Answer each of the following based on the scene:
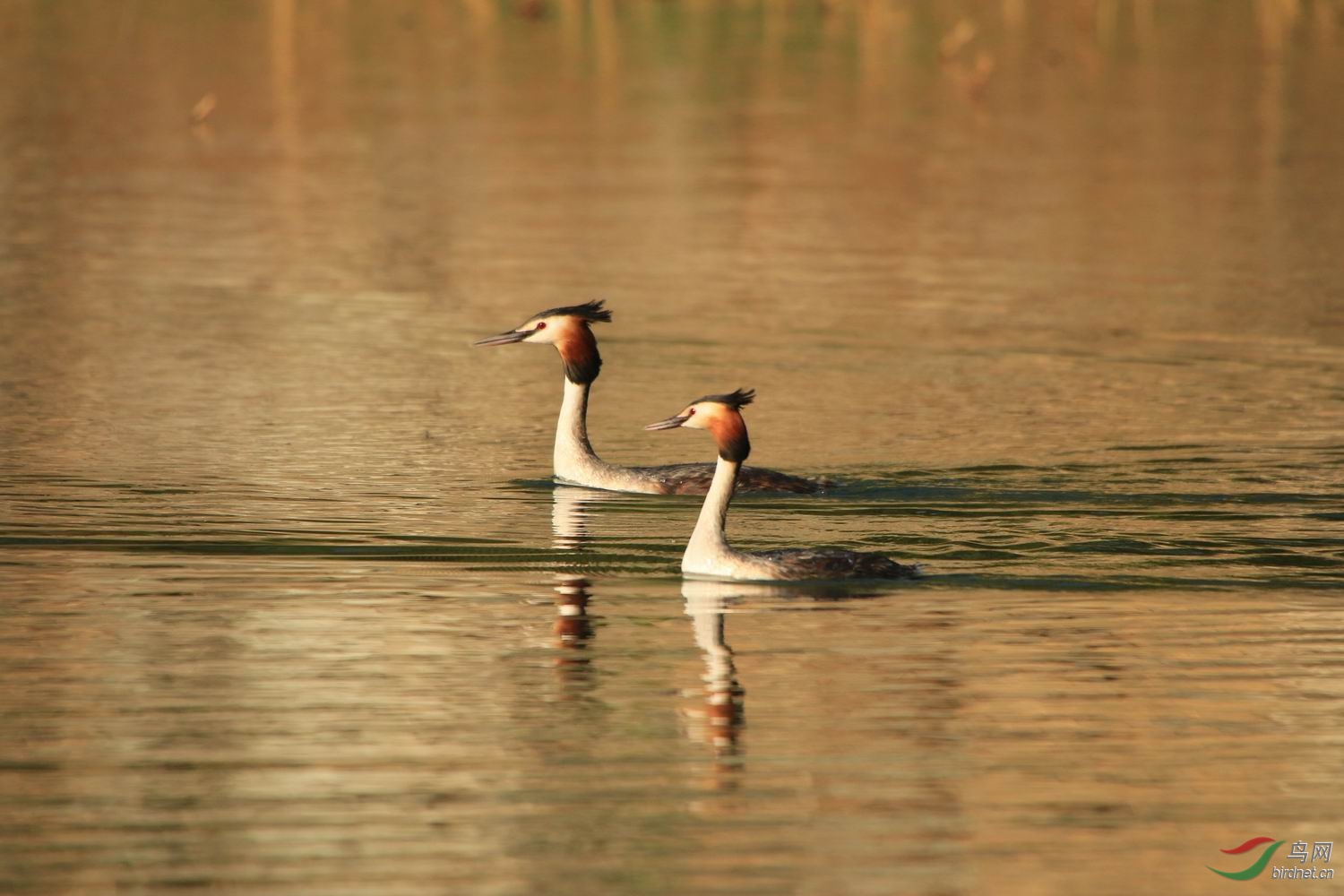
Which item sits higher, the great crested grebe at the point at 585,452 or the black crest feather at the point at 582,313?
the black crest feather at the point at 582,313

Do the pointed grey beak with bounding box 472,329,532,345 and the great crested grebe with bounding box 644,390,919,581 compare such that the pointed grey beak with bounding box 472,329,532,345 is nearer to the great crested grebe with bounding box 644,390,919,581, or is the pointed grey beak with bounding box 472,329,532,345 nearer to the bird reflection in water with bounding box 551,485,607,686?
the bird reflection in water with bounding box 551,485,607,686

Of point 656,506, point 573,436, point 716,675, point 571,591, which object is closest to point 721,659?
point 716,675

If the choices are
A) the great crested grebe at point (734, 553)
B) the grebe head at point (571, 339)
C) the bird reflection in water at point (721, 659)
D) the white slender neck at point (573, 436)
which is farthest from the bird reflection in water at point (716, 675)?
the grebe head at point (571, 339)

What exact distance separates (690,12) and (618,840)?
51.3 m

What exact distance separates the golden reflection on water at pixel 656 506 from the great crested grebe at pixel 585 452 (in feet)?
0.64

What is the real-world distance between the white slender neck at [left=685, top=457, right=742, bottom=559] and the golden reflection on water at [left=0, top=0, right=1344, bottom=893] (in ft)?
1.15

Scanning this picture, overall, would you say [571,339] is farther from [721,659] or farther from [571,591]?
[721,659]

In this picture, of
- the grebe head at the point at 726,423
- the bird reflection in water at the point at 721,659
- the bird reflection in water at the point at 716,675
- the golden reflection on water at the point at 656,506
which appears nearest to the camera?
the golden reflection on water at the point at 656,506

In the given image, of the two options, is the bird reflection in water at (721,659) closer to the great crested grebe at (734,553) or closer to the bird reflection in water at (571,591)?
the great crested grebe at (734,553)

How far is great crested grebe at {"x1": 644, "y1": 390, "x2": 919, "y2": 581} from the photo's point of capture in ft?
40.8

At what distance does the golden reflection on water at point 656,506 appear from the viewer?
8.69m

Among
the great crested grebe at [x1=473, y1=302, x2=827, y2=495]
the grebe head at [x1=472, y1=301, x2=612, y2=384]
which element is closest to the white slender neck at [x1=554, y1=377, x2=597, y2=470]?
the great crested grebe at [x1=473, y1=302, x2=827, y2=495]

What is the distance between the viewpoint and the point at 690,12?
191 feet

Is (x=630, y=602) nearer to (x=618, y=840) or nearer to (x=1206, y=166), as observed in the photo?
(x=618, y=840)
